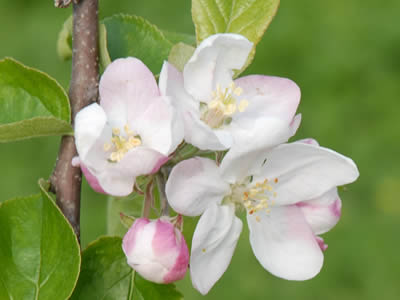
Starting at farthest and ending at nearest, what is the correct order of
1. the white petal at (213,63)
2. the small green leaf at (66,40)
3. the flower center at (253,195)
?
1. the small green leaf at (66,40)
2. the flower center at (253,195)
3. the white petal at (213,63)

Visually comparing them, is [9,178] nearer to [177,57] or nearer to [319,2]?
[319,2]

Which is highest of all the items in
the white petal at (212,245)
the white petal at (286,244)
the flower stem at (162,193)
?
the flower stem at (162,193)

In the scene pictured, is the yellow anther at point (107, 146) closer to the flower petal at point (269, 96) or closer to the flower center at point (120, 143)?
the flower center at point (120, 143)

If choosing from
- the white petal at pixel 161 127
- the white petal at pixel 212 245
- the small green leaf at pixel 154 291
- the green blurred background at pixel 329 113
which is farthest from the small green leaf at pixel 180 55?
the green blurred background at pixel 329 113

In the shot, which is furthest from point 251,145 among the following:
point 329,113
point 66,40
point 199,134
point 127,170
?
point 329,113

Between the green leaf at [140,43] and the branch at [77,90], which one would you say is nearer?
the branch at [77,90]

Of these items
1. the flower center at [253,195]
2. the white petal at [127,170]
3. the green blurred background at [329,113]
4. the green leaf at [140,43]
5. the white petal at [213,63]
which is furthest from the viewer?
the green blurred background at [329,113]

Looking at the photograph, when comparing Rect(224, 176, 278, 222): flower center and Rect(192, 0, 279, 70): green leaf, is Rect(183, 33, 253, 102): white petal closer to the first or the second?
Rect(192, 0, 279, 70): green leaf

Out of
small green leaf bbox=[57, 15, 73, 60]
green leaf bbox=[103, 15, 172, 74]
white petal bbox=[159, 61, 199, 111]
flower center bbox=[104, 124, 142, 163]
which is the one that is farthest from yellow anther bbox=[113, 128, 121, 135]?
small green leaf bbox=[57, 15, 73, 60]
